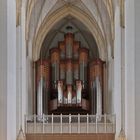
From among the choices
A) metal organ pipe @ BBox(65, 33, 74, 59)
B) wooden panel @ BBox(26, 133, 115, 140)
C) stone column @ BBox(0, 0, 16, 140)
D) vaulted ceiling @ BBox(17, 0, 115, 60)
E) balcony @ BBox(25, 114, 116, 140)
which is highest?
vaulted ceiling @ BBox(17, 0, 115, 60)

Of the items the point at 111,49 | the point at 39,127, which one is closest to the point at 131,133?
the point at 39,127

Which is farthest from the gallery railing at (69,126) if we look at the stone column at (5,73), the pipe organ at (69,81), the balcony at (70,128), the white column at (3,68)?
the white column at (3,68)

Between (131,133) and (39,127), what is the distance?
747 cm

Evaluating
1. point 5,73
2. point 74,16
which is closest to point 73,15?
point 74,16

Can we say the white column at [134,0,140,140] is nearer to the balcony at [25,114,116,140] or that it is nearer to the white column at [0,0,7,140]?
the white column at [0,0,7,140]

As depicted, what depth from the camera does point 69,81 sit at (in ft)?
99.5

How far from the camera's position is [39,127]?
24406mm

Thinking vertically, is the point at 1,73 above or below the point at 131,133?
above

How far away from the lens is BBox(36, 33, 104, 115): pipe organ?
2909 centimetres

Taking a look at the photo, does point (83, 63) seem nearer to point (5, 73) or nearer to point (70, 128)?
point (70, 128)

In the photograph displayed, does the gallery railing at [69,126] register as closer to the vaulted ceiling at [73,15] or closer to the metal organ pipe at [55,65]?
the vaulted ceiling at [73,15]

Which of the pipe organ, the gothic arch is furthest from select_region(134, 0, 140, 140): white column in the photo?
the gothic arch

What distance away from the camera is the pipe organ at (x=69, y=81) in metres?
29.1

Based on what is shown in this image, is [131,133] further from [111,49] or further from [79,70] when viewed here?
[79,70]
